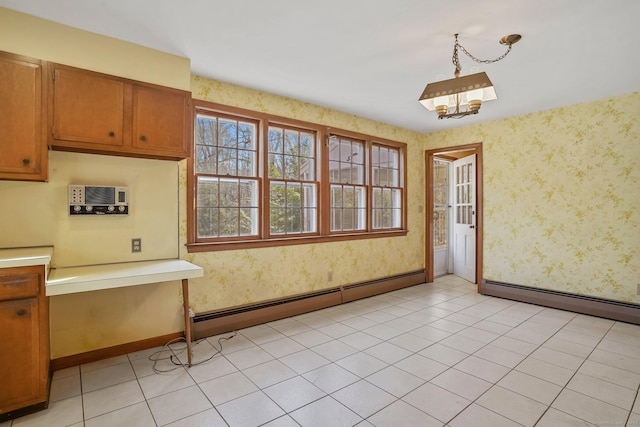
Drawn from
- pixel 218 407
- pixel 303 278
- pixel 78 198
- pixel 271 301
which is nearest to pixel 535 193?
pixel 303 278

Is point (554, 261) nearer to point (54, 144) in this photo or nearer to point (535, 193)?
point (535, 193)

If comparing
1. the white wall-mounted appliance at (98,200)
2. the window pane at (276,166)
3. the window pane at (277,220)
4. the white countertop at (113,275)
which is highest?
the window pane at (276,166)

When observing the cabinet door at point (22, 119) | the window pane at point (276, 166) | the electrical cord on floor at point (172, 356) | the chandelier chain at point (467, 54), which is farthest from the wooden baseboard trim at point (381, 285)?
the cabinet door at point (22, 119)

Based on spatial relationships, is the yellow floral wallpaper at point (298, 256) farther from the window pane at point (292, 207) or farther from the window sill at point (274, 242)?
the window pane at point (292, 207)

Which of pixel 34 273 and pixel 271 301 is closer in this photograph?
pixel 34 273

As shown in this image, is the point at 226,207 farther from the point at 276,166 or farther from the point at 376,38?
the point at 376,38

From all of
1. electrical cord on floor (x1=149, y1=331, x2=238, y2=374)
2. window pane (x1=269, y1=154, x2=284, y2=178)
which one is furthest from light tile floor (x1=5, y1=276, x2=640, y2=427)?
window pane (x1=269, y1=154, x2=284, y2=178)

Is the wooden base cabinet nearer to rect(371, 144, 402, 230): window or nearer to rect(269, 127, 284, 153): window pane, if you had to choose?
rect(269, 127, 284, 153): window pane

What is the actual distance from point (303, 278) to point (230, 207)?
130 centimetres

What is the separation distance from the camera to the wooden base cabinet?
1.92 meters

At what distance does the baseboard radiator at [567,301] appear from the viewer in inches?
148

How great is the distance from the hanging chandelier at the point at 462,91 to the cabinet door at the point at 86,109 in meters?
2.43

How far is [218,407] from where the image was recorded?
2084 mm

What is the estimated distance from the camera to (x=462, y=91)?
237 centimetres
